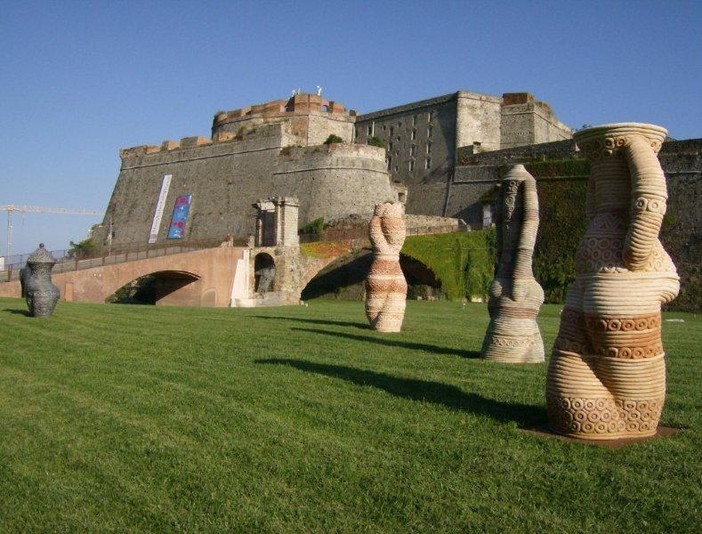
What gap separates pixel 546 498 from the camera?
4.28 metres

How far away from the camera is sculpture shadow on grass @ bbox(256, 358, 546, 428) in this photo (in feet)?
20.9

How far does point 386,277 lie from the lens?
623 inches

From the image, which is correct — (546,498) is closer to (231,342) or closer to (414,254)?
(231,342)

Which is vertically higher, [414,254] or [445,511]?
[414,254]

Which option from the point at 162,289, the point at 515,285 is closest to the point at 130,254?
the point at 162,289

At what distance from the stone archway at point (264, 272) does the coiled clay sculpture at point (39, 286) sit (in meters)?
17.9

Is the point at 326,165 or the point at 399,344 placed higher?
the point at 326,165

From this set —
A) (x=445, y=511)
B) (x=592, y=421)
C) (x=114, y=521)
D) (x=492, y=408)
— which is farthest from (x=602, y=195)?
(x=114, y=521)

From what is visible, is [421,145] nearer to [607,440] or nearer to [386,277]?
[386,277]

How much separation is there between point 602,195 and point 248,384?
4.17 metres

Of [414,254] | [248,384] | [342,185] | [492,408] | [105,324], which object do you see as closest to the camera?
[492,408]

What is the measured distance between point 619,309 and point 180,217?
50881 millimetres

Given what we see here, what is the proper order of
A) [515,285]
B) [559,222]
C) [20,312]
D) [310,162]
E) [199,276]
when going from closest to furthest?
[515,285] < [20,312] < [199,276] < [559,222] < [310,162]

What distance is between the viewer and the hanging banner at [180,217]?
53469 mm
